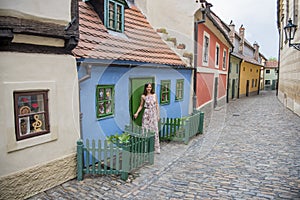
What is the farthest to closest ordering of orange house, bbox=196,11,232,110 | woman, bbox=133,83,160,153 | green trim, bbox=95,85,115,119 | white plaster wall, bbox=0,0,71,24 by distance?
orange house, bbox=196,11,232,110 < woman, bbox=133,83,160,153 < green trim, bbox=95,85,115,119 < white plaster wall, bbox=0,0,71,24

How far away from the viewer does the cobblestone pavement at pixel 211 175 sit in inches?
179

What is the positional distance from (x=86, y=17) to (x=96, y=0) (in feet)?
2.61

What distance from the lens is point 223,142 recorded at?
325 inches

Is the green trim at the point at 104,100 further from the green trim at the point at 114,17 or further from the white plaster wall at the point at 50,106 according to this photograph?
the green trim at the point at 114,17

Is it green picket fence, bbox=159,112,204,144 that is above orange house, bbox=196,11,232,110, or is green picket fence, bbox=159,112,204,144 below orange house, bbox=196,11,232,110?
below

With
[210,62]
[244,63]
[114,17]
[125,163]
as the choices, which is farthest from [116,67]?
[244,63]

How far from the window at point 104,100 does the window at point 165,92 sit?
2.81 meters

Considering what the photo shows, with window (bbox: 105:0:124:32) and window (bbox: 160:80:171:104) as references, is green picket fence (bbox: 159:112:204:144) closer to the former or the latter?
window (bbox: 160:80:171:104)

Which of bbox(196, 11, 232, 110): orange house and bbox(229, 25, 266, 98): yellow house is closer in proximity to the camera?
bbox(196, 11, 232, 110): orange house

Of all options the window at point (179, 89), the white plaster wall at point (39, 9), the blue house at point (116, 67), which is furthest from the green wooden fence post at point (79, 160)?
the window at point (179, 89)

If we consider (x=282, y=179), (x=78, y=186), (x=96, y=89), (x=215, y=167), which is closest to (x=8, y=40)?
(x=96, y=89)

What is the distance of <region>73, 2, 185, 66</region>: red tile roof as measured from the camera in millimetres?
5766

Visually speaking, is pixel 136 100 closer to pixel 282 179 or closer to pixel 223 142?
pixel 223 142

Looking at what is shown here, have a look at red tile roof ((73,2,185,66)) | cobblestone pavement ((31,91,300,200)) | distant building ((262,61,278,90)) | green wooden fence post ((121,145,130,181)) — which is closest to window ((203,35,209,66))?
red tile roof ((73,2,185,66))
